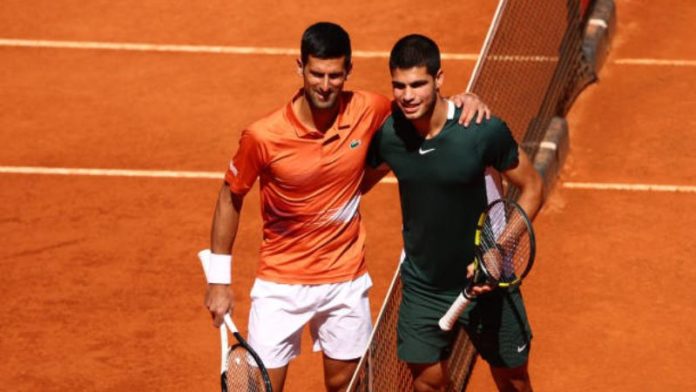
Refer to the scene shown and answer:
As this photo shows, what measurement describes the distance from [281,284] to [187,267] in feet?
10.7

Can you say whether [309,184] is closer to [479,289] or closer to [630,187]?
[479,289]

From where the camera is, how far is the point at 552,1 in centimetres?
1366

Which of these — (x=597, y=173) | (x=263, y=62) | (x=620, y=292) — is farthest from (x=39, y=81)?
(x=620, y=292)

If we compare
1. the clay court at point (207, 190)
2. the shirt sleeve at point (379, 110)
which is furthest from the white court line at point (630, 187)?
the shirt sleeve at point (379, 110)

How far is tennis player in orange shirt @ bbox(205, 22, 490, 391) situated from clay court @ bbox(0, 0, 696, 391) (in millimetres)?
1719

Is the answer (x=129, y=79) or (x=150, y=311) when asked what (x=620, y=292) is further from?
(x=129, y=79)

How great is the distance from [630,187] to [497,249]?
4.77 metres

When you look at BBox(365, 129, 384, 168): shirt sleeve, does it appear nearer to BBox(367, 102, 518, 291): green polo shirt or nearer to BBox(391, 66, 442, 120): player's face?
BBox(367, 102, 518, 291): green polo shirt

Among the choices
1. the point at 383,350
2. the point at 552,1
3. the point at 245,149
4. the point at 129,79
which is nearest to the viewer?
the point at 245,149

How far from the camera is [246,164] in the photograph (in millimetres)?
8133

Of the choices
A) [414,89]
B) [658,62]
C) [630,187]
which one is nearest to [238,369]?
[414,89]

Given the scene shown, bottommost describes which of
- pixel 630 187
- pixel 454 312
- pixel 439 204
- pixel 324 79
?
pixel 630 187

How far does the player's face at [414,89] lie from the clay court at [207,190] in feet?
9.29

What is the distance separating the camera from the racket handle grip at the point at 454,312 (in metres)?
7.96
